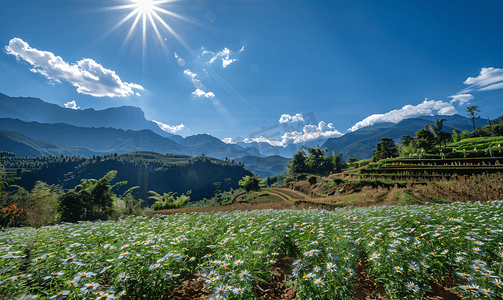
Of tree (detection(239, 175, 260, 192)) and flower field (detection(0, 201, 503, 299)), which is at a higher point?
flower field (detection(0, 201, 503, 299))

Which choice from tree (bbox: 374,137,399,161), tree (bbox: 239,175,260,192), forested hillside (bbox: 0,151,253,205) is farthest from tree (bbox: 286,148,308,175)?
forested hillside (bbox: 0,151,253,205)

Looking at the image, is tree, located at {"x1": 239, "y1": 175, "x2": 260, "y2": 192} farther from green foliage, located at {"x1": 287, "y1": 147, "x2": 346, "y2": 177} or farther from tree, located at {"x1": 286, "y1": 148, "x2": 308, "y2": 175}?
tree, located at {"x1": 286, "y1": 148, "x2": 308, "y2": 175}

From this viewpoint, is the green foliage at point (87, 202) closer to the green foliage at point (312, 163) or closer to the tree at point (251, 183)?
the tree at point (251, 183)

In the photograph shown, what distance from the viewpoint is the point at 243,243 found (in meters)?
3.67

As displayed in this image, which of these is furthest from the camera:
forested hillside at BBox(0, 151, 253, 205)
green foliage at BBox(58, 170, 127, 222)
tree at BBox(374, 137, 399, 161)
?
forested hillside at BBox(0, 151, 253, 205)

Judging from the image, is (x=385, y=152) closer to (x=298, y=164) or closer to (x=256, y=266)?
(x=298, y=164)

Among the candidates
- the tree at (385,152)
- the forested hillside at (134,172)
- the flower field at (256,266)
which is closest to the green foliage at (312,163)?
the tree at (385,152)

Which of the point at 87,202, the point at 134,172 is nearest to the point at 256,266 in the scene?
the point at 87,202

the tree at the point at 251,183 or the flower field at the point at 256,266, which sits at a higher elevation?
the flower field at the point at 256,266

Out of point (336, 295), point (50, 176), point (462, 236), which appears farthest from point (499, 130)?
point (50, 176)

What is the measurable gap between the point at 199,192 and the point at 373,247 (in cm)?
13730

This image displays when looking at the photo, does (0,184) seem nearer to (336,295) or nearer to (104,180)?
(104,180)

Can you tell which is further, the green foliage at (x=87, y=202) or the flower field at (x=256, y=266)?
the green foliage at (x=87, y=202)

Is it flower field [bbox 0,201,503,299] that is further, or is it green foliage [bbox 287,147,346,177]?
green foliage [bbox 287,147,346,177]
